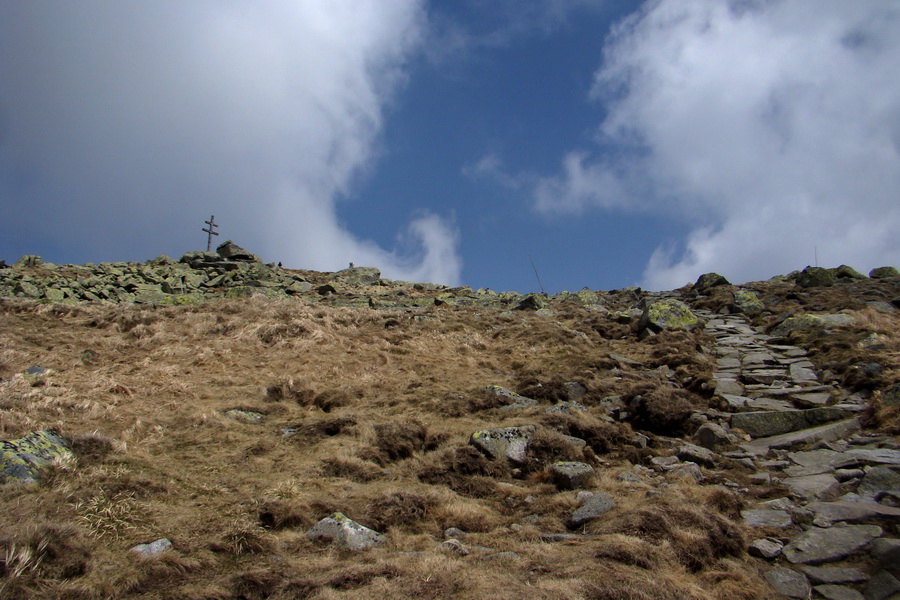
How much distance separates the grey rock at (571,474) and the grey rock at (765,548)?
310 cm

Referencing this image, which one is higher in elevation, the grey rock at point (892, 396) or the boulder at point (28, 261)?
the boulder at point (28, 261)

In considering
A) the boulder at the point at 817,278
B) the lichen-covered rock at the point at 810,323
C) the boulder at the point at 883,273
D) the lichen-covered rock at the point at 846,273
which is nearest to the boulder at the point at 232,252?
the lichen-covered rock at the point at 810,323

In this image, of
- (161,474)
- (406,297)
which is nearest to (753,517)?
(161,474)

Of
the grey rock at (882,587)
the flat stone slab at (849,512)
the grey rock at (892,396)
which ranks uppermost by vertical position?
the grey rock at (892,396)

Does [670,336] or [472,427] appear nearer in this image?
[472,427]

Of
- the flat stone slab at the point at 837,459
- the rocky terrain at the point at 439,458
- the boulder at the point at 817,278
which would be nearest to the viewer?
the rocky terrain at the point at 439,458

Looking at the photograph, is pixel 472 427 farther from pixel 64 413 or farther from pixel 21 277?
pixel 21 277

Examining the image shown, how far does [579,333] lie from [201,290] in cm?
2432

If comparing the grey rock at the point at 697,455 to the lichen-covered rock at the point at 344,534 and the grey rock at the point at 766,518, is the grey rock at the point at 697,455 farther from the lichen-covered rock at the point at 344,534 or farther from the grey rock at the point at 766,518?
the lichen-covered rock at the point at 344,534

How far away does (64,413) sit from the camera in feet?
35.8

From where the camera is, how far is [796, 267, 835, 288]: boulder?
3362cm

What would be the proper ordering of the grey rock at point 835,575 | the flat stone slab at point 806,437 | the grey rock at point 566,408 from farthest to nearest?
the grey rock at point 566,408
the flat stone slab at point 806,437
the grey rock at point 835,575

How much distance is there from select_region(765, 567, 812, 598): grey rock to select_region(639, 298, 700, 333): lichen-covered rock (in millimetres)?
18326

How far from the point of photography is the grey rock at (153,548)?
21.1 ft
